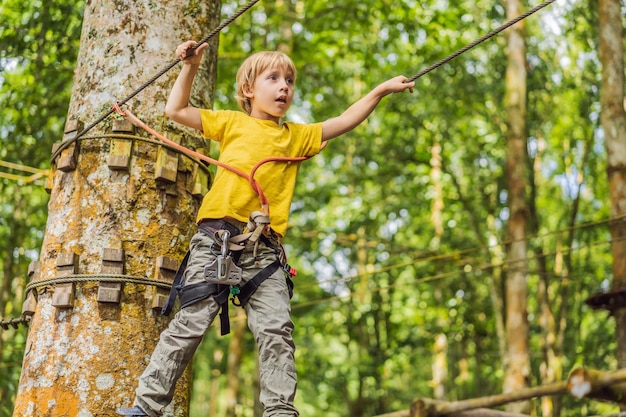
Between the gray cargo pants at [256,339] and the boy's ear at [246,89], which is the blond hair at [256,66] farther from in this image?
the gray cargo pants at [256,339]

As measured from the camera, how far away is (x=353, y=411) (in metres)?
13.1

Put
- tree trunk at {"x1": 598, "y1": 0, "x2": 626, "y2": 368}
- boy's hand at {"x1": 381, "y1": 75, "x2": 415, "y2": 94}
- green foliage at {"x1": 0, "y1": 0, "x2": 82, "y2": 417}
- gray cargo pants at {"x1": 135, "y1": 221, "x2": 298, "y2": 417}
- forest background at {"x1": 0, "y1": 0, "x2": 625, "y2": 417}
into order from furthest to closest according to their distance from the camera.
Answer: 1. forest background at {"x1": 0, "y1": 0, "x2": 625, "y2": 417}
2. green foliage at {"x1": 0, "y1": 0, "x2": 82, "y2": 417}
3. tree trunk at {"x1": 598, "y1": 0, "x2": 626, "y2": 368}
4. boy's hand at {"x1": 381, "y1": 75, "x2": 415, "y2": 94}
5. gray cargo pants at {"x1": 135, "y1": 221, "x2": 298, "y2": 417}

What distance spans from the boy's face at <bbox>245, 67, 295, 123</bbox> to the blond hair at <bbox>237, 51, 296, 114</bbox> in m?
0.02

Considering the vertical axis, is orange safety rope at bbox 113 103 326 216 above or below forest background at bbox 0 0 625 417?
below

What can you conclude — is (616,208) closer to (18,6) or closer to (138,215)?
(138,215)

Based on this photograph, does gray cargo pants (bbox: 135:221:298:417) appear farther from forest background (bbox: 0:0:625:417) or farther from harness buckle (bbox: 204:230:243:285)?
forest background (bbox: 0:0:625:417)

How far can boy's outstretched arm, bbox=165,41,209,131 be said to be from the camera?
265 cm

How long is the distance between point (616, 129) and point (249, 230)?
16.2ft

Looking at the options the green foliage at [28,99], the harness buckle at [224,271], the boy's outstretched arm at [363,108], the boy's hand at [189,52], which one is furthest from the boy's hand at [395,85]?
the green foliage at [28,99]

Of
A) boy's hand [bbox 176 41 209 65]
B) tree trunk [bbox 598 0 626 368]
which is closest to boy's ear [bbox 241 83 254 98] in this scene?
boy's hand [bbox 176 41 209 65]

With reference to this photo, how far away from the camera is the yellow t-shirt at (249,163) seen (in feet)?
8.64

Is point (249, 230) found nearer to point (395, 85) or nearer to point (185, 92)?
point (185, 92)

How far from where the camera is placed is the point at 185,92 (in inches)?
106

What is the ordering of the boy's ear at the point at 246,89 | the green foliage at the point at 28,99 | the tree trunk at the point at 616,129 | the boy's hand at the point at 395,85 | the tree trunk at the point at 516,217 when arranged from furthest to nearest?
the tree trunk at the point at 516,217
the green foliage at the point at 28,99
the tree trunk at the point at 616,129
the boy's ear at the point at 246,89
the boy's hand at the point at 395,85
